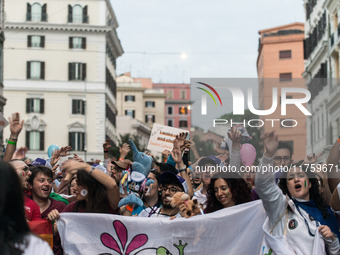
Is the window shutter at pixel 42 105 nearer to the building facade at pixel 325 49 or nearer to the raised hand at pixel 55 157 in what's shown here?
the building facade at pixel 325 49

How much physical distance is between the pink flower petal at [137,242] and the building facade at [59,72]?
52.5m

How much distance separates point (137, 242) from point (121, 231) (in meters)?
0.16

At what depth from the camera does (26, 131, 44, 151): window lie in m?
59.0

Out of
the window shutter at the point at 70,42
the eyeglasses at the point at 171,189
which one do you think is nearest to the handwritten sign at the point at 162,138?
the eyeglasses at the point at 171,189

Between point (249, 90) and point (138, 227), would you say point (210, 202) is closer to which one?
point (138, 227)

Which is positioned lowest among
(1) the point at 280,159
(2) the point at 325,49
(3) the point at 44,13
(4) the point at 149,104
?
(1) the point at 280,159

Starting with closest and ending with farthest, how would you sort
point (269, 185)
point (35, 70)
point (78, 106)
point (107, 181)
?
point (269, 185) < point (107, 181) < point (35, 70) < point (78, 106)

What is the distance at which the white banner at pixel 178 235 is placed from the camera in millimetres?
6754

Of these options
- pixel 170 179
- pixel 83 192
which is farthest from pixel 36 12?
pixel 83 192

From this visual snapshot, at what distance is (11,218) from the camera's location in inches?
129

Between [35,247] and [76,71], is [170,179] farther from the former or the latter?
[76,71]

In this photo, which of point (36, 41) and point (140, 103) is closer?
point (36, 41)

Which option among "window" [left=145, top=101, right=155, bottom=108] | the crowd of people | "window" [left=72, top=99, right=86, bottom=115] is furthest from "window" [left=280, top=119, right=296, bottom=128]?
"window" [left=145, top=101, right=155, bottom=108]

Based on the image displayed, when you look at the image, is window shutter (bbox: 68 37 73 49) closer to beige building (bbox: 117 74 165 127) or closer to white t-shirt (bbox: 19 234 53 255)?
beige building (bbox: 117 74 165 127)
